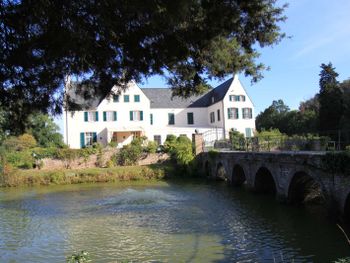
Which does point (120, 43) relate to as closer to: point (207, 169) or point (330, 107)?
point (207, 169)

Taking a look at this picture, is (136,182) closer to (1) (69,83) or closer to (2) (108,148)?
(2) (108,148)

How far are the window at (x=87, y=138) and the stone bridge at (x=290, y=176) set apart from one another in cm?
1765

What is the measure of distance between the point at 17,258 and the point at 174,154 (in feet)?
82.2

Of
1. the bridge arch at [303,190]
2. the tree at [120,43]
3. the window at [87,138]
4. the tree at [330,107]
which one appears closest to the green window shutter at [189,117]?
the window at [87,138]

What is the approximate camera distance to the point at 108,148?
38.0 m

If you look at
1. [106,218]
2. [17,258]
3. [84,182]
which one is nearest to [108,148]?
[84,182]

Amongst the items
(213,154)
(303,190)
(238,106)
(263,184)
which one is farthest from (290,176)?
(238,106)

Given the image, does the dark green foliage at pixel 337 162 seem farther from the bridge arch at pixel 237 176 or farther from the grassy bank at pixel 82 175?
the grassy bank at pixel 82 175

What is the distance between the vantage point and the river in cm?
1161

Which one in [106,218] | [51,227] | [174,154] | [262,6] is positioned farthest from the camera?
[174,154]

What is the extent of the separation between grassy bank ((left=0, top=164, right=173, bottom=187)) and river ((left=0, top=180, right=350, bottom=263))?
8.78m

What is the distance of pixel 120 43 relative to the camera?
18.8 feet

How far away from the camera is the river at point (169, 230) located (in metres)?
11.6

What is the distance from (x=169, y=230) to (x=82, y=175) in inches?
795
